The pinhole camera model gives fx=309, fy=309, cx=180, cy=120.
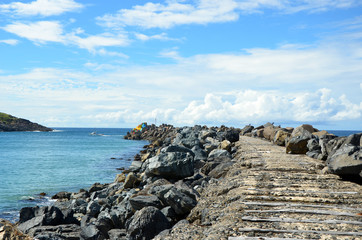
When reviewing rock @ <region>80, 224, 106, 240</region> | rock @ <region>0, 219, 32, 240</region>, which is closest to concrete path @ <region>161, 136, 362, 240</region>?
rock @ <region>80, 224, 106, 240</region>

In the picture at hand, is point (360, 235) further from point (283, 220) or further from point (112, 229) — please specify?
point (112, 229)

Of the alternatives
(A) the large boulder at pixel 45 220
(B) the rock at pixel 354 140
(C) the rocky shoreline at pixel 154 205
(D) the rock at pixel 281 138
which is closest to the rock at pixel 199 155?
(C) the rocky shoreline at pixel 154 205

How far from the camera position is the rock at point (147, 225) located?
23.9 ft

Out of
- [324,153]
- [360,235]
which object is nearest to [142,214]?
[360,235]

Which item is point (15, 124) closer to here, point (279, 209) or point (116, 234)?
point (116, 234)

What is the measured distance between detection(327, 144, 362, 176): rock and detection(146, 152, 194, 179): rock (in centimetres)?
600

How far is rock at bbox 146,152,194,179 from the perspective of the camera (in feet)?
43.9

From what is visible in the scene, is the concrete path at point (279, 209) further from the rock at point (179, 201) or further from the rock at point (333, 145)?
the rock at point (333, 145)

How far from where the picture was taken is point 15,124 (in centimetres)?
Answer: 15738

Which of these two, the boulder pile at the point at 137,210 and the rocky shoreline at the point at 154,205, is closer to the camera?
the rocky shoreline at the point at 154,205

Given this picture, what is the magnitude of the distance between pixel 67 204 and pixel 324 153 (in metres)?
12.1

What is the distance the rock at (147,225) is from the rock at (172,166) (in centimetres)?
580

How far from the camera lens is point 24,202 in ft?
56.5

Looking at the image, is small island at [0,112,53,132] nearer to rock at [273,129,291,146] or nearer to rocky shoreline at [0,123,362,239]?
rocky shoreline at [0,123,362,239]
